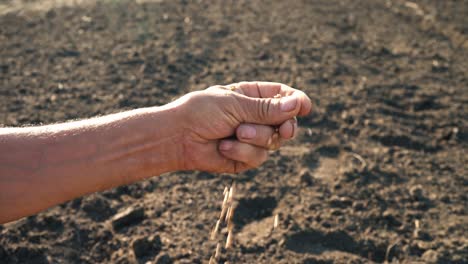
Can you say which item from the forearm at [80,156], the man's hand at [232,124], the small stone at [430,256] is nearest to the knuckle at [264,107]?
the man's hand at [232,124]

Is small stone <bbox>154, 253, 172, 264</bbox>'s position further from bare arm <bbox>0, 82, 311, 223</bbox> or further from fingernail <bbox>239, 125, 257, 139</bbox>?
fingernail <bbox>239, 125, 257, 139</bbox>

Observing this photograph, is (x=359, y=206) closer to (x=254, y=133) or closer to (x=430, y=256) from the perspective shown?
(x=430, y=256)

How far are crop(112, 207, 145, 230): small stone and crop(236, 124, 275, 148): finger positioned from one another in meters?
1.00

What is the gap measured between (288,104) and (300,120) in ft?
6.10

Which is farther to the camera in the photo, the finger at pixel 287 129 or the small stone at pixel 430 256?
the small stone at pixel 430 256

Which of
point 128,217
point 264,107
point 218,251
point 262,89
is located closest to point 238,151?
point 264,107

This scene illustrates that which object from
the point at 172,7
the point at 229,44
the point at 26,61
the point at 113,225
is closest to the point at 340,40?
the point at 229,44

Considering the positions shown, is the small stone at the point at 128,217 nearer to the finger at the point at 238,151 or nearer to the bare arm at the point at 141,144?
the bare arm at the point at 141,144

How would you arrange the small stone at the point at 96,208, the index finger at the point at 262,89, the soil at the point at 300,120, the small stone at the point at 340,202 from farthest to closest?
1. the small stone at the point at 340,202
2. the small stone at the point at 96,208
3. the soil at the point at 300,120
4. the index finger at the point at 262,89

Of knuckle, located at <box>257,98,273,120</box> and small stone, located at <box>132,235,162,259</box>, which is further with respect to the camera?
small stone, located at <box>132,235,162,259</box>

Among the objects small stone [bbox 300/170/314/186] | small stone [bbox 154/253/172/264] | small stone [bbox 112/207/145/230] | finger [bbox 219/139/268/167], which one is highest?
finger [bbox 219/139/268/167]

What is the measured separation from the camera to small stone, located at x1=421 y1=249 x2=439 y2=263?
3.31m

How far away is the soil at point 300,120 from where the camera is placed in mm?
3441

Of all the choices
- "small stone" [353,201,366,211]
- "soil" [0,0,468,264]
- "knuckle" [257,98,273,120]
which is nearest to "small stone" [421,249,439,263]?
"soil" [0,0,468,264]
